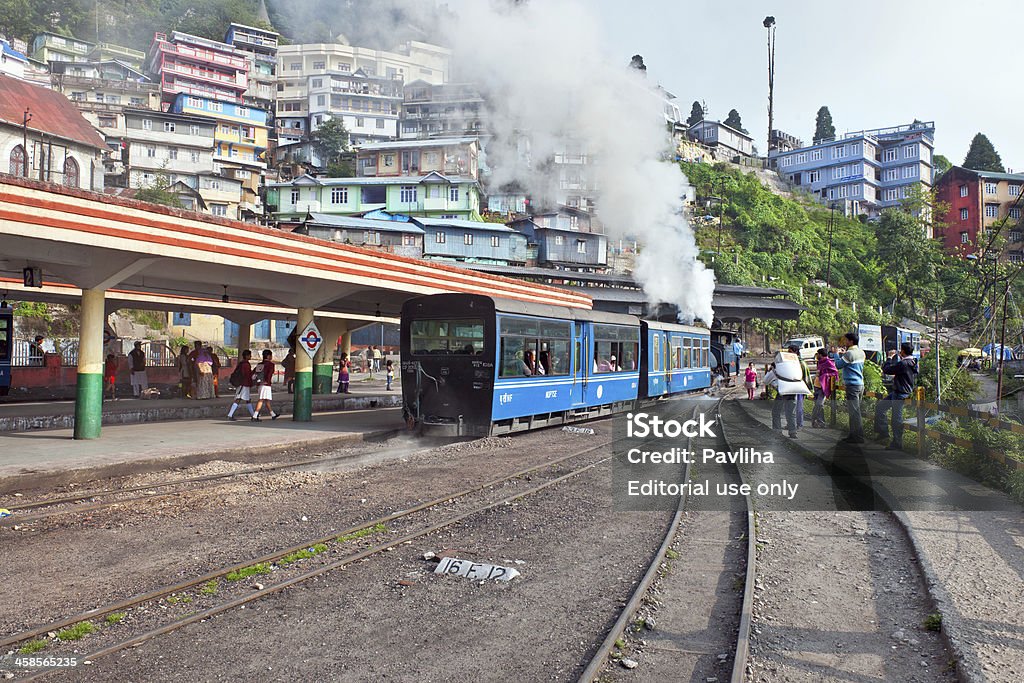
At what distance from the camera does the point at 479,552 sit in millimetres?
7152

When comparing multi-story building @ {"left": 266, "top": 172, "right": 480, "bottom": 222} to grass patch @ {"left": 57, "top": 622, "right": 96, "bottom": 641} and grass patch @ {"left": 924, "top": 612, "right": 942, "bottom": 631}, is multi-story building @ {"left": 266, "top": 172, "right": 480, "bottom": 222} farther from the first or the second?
grass patch @ {"left": 924, "top": 612, "right": 942, "bottom": 631}

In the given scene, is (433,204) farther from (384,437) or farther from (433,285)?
(384,437)

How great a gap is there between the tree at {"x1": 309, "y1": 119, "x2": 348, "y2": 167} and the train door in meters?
72.2

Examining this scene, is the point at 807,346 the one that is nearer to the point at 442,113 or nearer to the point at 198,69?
the point at 442,113

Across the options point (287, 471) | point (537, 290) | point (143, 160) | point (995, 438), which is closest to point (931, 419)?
point (995, 438)

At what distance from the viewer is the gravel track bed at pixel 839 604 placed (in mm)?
4695

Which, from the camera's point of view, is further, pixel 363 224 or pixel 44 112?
pixel 363 224

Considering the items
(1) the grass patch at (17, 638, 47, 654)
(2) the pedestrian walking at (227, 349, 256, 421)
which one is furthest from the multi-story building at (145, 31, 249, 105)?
(1) the grass patch at (17, 638, 47, 654)

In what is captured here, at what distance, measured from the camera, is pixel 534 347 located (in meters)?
15.7

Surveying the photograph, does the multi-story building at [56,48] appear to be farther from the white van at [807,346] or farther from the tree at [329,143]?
the white van at [807,346]

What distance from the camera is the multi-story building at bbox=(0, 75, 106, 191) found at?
45312 millimetres

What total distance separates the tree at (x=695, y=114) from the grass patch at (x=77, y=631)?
128 m

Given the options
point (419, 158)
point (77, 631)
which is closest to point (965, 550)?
point (77, 631)

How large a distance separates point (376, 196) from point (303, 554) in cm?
6244
